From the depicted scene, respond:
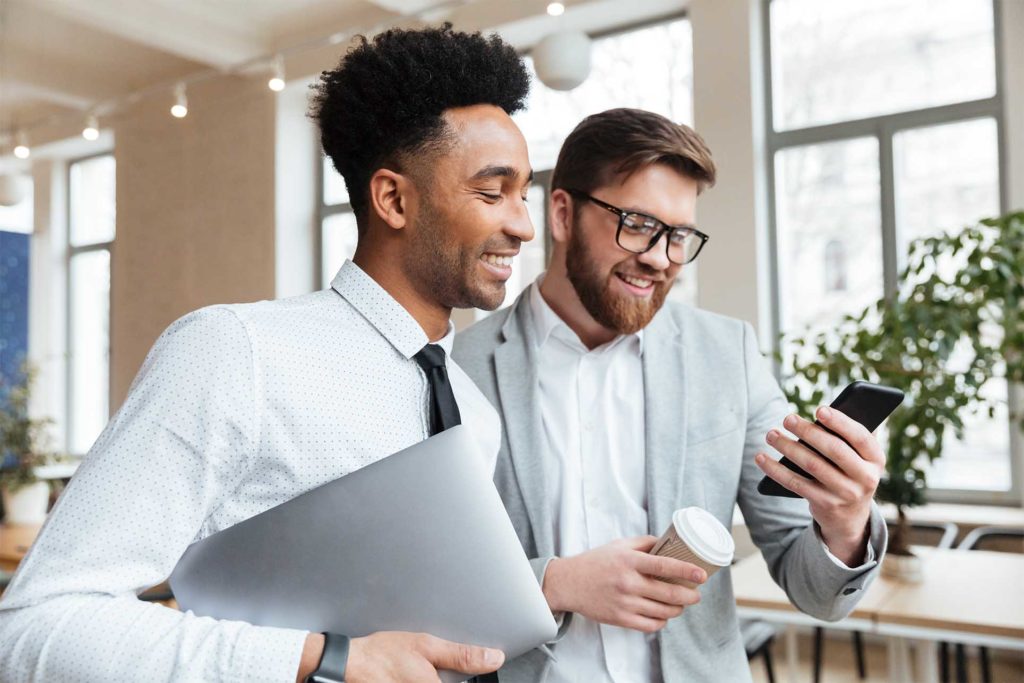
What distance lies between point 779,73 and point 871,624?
12.7ft

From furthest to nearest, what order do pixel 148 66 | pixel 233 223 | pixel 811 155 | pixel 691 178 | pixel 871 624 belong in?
1. pixel 148 66
2. pixel 233 223
3. pixel 811 155
4. pixel 871 624
5. pixel 691 178

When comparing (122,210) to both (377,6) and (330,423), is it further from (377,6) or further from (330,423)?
(330,423)

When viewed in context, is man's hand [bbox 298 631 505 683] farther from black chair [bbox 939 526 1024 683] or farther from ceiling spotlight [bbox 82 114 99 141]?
ceiling spotlight [bbox 82 114 99 141]

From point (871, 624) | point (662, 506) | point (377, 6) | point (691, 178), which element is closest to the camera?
point (662, 506)

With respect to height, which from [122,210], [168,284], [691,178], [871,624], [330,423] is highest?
[122,210]

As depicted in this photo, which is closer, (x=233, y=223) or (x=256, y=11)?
(x=256, y=11)

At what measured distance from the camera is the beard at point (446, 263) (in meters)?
1.08

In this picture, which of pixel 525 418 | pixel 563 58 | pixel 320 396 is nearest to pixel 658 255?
pixel 525 418

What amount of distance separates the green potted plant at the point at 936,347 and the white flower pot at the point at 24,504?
3.94 meters

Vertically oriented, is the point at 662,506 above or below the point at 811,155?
below

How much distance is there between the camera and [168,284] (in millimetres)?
7855

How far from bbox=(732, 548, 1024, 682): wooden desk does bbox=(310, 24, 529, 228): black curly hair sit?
1.87 meters

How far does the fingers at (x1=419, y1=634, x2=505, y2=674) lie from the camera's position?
0.90 meters

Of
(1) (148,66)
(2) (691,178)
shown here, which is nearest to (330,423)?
(2) (691,178)
